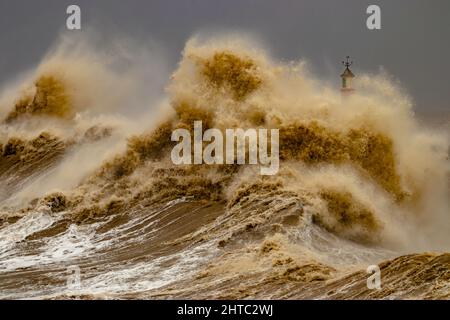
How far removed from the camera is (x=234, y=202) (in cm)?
1304

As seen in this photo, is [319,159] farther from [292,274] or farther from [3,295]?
[3,295]

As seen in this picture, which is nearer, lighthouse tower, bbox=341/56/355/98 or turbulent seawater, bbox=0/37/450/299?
turbulent seawater, bbox=0/37/450/299

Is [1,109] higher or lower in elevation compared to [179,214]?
higher

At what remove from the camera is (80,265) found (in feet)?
36.9

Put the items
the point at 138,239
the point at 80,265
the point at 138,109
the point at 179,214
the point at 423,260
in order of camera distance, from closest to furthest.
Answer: the point at 423,260
the point at 80,265
the point at 138,239
the point at 179,214
the point at 138,109

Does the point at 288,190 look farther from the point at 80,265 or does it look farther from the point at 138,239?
the point at 80,265

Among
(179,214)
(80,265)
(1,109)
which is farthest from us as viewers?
(1,109)

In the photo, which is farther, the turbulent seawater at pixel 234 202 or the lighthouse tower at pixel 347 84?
the lighthouse tower at pixel 347 84

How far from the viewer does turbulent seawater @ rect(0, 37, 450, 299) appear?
9.77 metres

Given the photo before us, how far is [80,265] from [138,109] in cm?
1585

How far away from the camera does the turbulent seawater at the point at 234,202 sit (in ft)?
32.0

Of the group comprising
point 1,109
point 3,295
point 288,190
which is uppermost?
point 1,109

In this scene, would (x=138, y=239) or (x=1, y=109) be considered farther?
(x=1, y=109)
